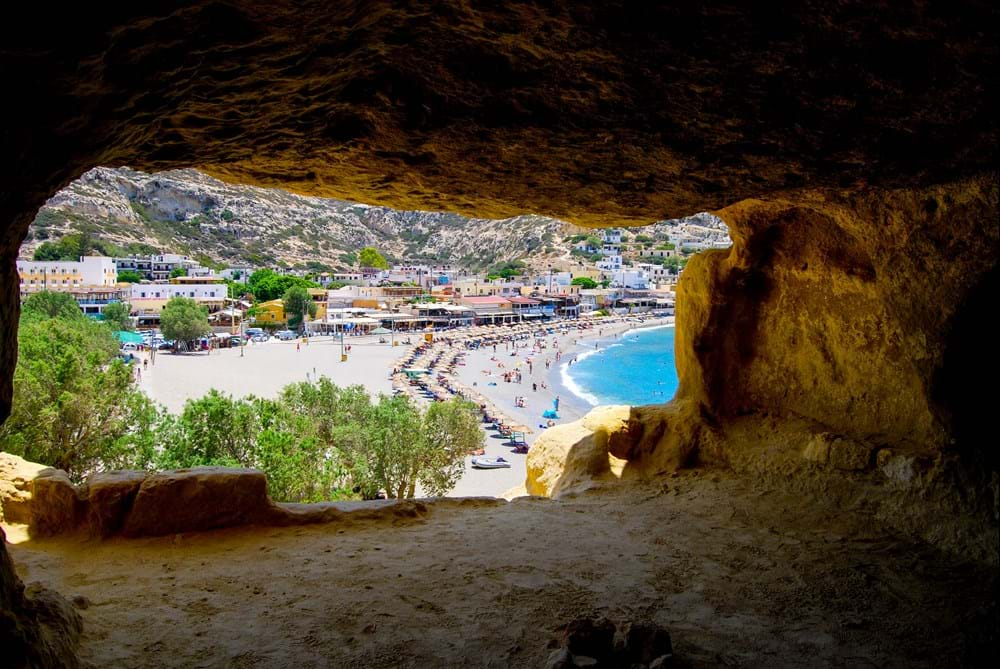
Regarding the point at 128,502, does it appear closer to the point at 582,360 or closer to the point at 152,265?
the point at 582,360

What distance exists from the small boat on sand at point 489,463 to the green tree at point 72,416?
12231 mm

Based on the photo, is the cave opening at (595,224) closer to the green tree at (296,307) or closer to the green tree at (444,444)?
the green tree at (444,444)

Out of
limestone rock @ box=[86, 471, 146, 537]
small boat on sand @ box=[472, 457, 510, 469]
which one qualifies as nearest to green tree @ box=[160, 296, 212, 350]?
small boat on sand @ box=[472, 457, 510, 469]

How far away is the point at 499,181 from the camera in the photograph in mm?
6375

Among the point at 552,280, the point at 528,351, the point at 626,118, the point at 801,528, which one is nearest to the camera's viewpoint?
the point at 626,118

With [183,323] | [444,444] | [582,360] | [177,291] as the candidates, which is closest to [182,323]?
[183,323]

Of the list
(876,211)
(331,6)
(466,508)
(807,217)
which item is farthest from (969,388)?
(331,6)

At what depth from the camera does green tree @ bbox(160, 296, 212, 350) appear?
46.2 meters

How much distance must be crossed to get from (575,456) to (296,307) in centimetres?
5726

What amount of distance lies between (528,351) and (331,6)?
52.9 meters

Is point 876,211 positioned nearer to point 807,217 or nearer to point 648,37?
point 807,217

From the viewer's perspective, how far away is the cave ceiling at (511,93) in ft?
9.96

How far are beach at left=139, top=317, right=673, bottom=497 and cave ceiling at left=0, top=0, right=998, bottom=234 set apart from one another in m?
17.8

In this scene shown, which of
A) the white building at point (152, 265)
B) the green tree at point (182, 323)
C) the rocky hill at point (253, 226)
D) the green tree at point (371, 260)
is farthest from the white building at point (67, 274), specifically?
the green tree at point (371, 260)
